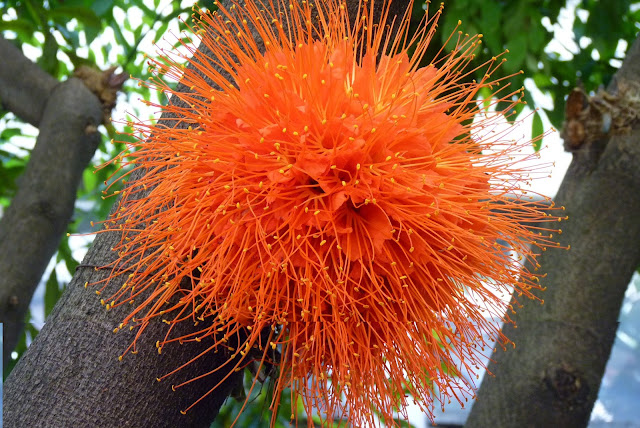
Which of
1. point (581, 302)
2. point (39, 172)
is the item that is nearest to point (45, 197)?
point (39, 172)

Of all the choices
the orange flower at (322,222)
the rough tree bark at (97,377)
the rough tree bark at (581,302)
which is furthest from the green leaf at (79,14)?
the rough tree bark at (581,302)

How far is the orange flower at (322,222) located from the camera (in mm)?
786

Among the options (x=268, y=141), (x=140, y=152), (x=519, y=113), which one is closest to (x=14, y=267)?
(x=140, y=152)

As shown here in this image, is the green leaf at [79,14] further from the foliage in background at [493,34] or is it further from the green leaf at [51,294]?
the green leaf at [51,294]

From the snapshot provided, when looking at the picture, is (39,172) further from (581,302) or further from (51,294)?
A: (581,302)

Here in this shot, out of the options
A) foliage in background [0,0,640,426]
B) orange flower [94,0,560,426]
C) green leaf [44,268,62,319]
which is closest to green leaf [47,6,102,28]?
foliage in background [0,0,640,426]

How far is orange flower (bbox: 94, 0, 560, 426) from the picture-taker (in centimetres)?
79

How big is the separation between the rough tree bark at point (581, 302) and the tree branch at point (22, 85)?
152 cm

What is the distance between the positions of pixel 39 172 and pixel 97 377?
96 centimetres

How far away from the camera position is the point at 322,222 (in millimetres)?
787

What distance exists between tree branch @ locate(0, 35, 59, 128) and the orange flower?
99cm

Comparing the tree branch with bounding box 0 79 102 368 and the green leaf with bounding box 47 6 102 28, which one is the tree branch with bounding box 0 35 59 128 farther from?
the green leaf with bounding box 47 6 102 28

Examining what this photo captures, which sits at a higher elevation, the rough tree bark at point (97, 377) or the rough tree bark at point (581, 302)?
the rough tree bark at point (581, 302)

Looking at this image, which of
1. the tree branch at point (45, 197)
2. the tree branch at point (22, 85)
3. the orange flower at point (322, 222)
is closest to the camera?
the orange flower at point (322, 222)
